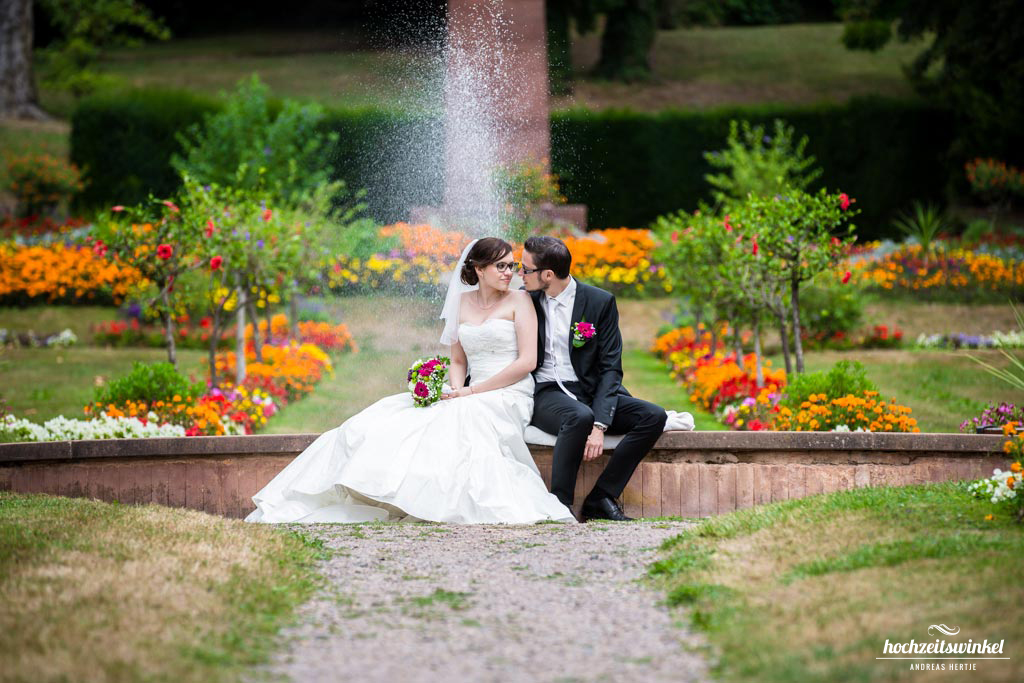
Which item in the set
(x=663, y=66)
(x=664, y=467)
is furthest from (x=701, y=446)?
(x=663, y=66)

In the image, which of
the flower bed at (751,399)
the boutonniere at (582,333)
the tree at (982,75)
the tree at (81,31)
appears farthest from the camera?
the tree at (81,31)

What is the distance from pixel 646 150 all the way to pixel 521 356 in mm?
15217

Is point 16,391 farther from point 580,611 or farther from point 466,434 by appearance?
point 580,611

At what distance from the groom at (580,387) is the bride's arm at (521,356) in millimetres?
133

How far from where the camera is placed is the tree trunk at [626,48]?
99.7 ft

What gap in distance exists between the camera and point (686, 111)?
20812 millimetres

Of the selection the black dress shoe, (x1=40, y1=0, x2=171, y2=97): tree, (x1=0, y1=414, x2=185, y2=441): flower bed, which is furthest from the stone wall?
(x1=40, y1=0, x2=171, y2=97): tree

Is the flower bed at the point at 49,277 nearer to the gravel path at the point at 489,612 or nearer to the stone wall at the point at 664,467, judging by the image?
the stone wall at the point at 664,467

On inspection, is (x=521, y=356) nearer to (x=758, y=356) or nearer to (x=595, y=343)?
(x=595, y=343)

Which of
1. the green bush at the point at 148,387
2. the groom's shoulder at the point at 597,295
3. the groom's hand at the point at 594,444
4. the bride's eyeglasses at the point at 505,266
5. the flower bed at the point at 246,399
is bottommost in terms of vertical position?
the flower bed at the point at 246,399

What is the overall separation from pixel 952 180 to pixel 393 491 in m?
18.1

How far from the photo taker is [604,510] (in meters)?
5.66

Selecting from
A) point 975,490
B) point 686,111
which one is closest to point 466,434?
point 975,490

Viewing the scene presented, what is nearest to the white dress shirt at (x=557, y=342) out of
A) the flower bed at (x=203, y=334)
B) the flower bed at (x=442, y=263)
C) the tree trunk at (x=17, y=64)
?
the flower bed at (x=442, y=263)
